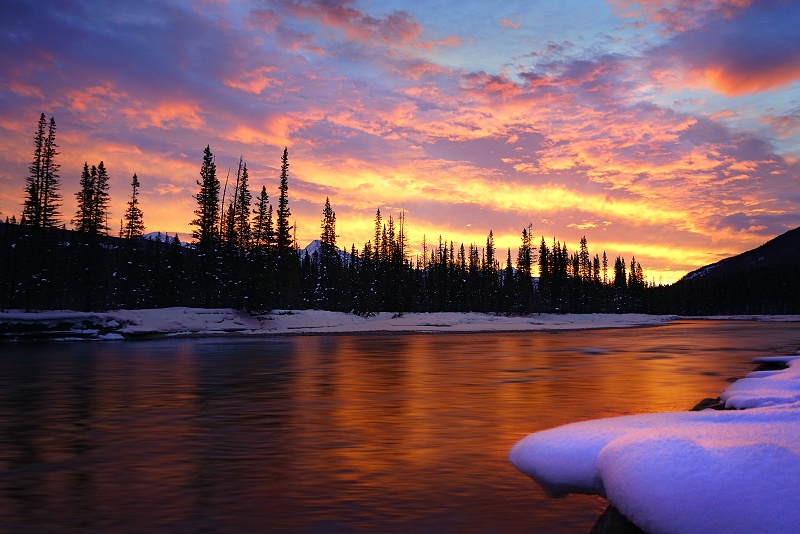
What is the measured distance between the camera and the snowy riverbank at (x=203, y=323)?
122 ft

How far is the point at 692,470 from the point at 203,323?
47.2 metres

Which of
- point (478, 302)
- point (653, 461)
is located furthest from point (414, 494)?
point (478, 302)

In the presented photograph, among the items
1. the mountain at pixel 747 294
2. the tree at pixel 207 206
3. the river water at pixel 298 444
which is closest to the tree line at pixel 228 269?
the tree at pixel 207 206

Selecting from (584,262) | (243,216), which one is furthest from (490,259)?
(243,216)

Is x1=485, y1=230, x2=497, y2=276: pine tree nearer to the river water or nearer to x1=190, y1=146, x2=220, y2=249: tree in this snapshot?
x1=190, y1=146, x2=220, y2=249: tree

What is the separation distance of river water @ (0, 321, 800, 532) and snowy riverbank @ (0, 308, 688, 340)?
22.3 m

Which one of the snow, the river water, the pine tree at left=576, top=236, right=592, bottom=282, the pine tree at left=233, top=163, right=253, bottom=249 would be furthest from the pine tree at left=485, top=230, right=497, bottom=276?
the snow

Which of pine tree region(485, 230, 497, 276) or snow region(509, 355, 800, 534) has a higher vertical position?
pine tree region(485, 230, 497, 276)

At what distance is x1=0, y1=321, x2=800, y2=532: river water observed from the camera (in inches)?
192

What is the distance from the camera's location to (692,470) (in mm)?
4047

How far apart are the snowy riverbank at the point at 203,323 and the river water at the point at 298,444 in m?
22.3

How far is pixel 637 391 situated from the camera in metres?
12.6

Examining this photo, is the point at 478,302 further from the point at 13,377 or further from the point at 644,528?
the point at 644,528

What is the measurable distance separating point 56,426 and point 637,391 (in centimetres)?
1151
